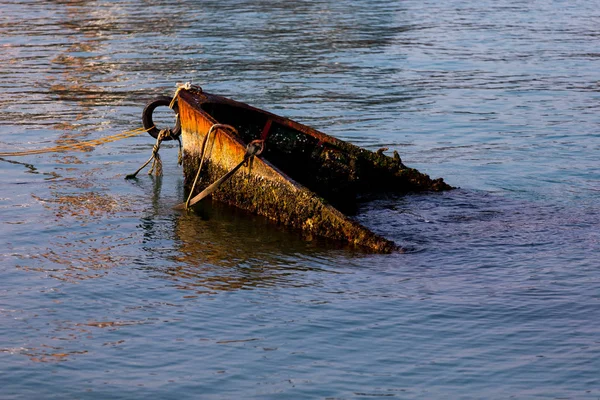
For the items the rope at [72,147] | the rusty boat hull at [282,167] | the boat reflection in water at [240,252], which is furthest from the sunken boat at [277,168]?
the rope at [72,147]

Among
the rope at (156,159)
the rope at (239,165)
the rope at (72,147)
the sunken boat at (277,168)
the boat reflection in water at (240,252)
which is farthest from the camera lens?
the rope at (72,147)

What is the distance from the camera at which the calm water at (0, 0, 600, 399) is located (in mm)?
6695

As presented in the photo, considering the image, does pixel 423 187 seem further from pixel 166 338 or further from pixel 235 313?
pixel 166 338

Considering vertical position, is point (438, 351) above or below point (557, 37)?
below

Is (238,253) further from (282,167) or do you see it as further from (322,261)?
(282,167)

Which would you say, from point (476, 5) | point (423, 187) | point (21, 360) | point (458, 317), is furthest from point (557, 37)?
point (21, 360)

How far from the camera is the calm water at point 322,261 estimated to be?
22.0 feet

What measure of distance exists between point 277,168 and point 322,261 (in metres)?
1.79

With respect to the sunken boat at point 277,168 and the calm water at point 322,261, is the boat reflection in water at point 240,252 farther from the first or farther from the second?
the sunken boat at point 277,168

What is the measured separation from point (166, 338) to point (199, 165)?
187 inches

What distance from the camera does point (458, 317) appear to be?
7.57 meters

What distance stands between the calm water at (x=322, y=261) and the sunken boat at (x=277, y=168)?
0.29 metres

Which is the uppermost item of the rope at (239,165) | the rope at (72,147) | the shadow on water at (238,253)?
the rope at (239,165)

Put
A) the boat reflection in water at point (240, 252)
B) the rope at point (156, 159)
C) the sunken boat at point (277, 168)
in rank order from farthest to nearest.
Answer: the rope at point (156, 159), the sunken boat at point (277, 168), the boat reflection in water at point (240, 252)
